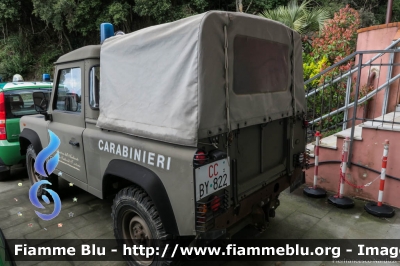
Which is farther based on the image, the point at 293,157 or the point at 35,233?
the point at 35,233

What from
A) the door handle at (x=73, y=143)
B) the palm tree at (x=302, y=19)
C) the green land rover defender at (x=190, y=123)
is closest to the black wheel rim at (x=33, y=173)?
the green land rover defender at (x=190, y=123)

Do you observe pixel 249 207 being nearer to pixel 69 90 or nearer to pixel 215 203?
pixel 215 203

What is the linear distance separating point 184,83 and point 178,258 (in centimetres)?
152

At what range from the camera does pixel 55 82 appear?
3779mm

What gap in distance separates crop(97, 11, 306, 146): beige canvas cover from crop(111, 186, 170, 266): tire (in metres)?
0.60

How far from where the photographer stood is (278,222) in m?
3.73

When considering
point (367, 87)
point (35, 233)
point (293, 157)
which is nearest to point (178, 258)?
point (293, 157)

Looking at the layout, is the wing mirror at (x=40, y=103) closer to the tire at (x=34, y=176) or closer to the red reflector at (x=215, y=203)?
the tire at (x=34, y=176)

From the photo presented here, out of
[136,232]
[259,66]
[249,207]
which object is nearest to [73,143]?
[136,232]

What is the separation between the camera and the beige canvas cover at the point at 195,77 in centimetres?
210

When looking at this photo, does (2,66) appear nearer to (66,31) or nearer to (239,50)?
(66,31)

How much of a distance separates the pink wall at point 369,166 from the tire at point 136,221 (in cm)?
329

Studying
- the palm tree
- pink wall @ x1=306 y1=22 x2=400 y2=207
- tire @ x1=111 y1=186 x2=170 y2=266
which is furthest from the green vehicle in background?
the palm tree

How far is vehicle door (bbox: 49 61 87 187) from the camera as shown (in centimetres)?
326
